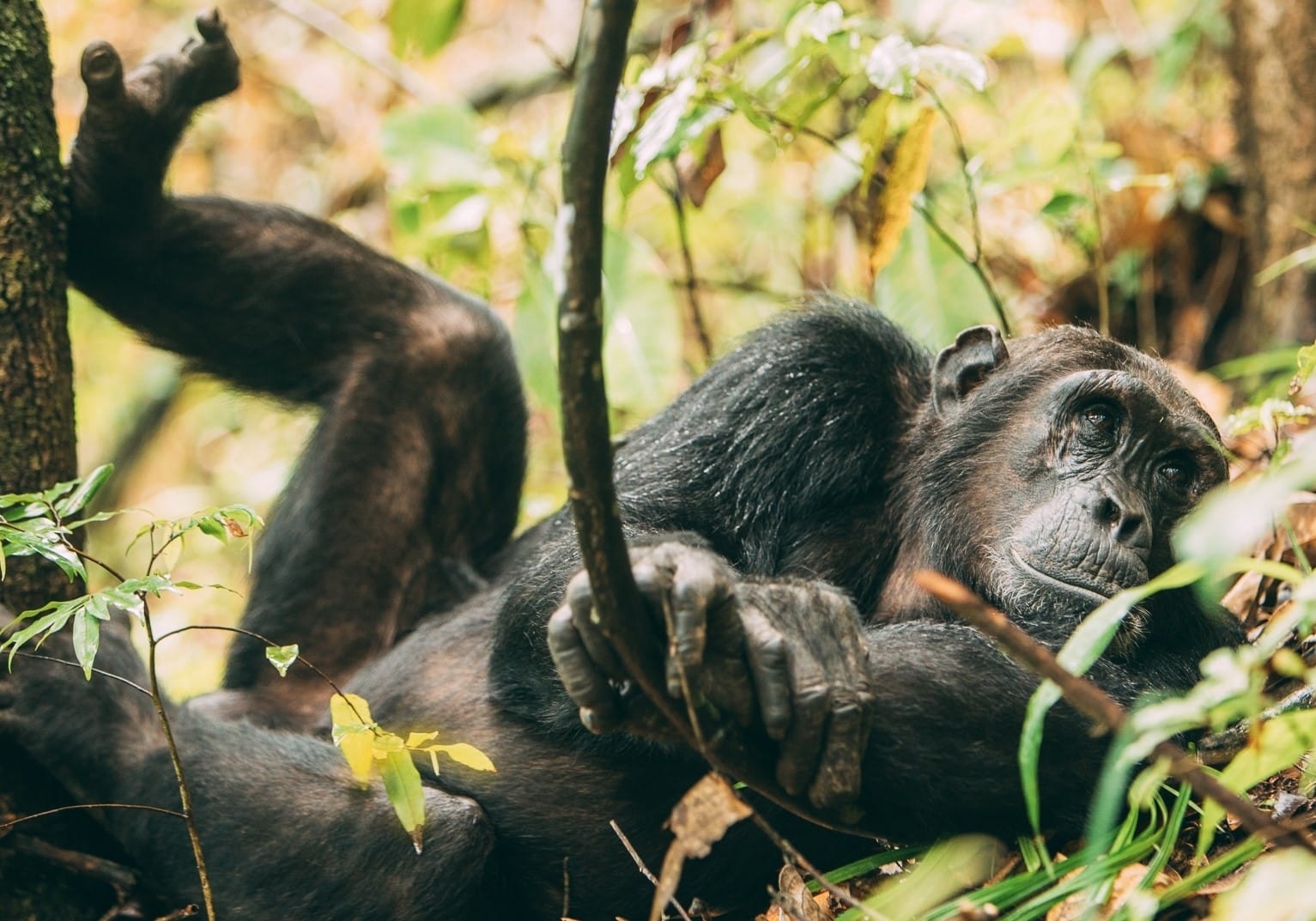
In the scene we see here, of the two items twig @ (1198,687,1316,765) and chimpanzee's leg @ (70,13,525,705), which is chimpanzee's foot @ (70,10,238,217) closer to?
chimpanzee's leg @ (70,13,525,705)

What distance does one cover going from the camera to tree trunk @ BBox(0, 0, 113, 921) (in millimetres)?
3490

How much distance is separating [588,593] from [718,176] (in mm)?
2940

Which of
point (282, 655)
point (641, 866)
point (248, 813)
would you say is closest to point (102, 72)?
point (282, 655)

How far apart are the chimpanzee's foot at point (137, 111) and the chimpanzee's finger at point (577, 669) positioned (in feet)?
8.54

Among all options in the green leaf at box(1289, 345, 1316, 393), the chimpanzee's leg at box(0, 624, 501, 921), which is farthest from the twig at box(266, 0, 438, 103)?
the green leaf at box(1289, 345, 1316, 393)

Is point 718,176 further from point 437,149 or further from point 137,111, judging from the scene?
point 137,111

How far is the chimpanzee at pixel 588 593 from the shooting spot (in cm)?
290

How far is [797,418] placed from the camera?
381 centimetres

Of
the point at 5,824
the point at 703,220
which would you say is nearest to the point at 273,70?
the point at 703,220

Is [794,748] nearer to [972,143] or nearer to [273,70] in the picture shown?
[972,143]

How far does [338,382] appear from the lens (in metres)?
4.79

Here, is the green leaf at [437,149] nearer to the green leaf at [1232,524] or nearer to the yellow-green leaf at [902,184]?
the yellow-green leaf at [902,184]

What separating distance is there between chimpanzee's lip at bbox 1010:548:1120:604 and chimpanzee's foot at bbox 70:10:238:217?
3032 millimetres

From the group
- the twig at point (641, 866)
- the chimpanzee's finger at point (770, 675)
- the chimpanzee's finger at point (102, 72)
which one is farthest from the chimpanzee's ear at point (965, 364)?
the chimpanzee's finger at point (102, 72)
